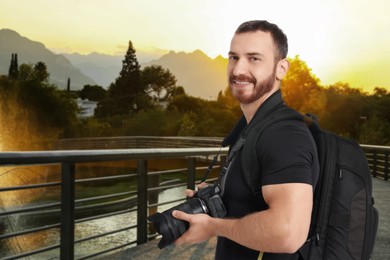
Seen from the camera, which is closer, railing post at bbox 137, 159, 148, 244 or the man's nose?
the man's nose

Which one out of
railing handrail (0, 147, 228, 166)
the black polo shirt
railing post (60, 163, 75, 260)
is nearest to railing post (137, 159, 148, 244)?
railing handrail (0, 147, 228, 166)

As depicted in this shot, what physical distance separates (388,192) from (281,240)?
38.9 feet

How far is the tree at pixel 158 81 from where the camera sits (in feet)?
368

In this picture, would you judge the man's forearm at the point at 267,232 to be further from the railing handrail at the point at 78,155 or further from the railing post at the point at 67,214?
the railing post at the point at 67,214

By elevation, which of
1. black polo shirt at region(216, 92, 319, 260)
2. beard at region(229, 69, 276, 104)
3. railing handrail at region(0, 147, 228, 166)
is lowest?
railing handrail at region(0, 147, 228, 166)

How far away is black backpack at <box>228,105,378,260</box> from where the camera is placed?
5.24 feet

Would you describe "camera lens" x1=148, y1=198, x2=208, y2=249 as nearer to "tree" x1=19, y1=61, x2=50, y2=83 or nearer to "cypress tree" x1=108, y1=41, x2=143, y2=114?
"tree" x1=19, y1=61, x2=50, y2=83

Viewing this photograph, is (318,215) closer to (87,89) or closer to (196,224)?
(196,224)

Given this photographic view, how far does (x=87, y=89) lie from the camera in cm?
13362

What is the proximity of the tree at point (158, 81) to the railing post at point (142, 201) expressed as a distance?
105123 mm

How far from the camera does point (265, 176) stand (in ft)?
4.78

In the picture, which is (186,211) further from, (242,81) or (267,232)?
(242,81)

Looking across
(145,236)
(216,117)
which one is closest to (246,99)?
(145,236)

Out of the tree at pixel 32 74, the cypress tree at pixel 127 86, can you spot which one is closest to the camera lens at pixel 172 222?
the tree at pixel 32 74
